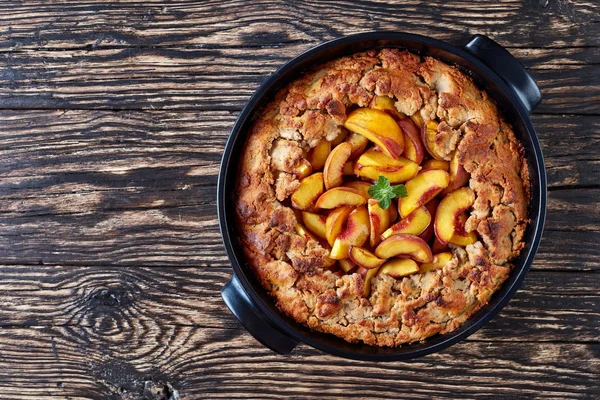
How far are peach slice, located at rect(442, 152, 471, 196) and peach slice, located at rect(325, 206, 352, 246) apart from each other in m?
0.31

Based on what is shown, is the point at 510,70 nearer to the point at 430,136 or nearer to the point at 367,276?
the point at 430,136

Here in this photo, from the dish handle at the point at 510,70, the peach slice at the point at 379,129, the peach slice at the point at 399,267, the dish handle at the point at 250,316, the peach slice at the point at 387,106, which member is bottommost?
the dish handle at the point at 250,316

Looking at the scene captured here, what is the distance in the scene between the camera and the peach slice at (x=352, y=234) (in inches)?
71.8

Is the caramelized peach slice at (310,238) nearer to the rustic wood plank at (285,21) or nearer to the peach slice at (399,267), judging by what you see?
the peach slice at (399,267)

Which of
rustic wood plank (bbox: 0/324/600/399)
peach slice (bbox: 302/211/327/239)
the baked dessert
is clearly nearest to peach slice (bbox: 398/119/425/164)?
the baked dessert

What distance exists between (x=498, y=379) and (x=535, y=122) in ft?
3.06

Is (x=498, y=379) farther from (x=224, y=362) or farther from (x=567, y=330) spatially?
(x=224, y=362)

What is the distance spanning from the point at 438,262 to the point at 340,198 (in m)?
0.36

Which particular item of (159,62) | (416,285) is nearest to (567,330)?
(416,285)

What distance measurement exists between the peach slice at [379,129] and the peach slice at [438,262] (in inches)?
13.0

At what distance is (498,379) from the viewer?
7.38ft

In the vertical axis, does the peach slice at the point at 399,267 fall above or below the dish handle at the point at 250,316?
above

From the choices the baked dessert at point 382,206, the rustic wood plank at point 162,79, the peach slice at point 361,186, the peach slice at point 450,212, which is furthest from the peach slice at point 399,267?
the rustic wood plank at point 162,79

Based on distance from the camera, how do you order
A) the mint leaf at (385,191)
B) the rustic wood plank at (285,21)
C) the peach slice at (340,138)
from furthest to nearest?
the rustic wood plank at (285,21) < the peach slice at (340,138) < the mint leaf at (385,191)
